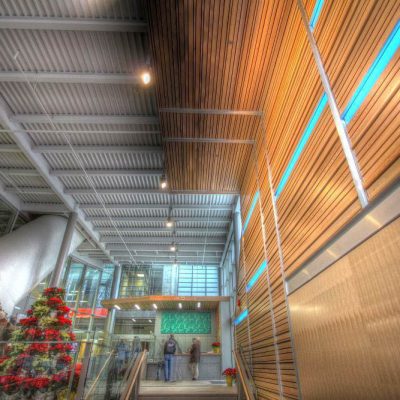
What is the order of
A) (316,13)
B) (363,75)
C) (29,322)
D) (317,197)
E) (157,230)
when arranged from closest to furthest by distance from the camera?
(363,75)
(317,197)
(316,13)
(29,322)
(157,230)

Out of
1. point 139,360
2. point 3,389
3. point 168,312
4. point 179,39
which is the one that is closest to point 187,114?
point 179,39

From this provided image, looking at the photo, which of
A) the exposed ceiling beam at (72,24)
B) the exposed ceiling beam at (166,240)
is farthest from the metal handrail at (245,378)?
the exposed ceiling beam at (166,240)

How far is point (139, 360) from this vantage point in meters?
7.48

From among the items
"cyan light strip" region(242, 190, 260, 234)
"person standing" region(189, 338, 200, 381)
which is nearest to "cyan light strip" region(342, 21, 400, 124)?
"cyan light strip" region(242, 190, 260, 234)

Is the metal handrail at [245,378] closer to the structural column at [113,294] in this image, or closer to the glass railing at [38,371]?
the glass railing at [38,371]

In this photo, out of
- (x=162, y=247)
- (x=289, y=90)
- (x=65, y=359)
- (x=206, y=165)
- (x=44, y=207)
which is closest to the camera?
(x=289, y=90)

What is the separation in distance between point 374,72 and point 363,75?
12 centimetres

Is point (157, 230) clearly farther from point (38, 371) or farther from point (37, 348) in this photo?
point (38, 371)

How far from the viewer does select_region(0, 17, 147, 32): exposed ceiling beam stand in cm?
620

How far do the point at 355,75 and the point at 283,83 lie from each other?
220 cm

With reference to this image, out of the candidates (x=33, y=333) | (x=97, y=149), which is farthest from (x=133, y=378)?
(x=97, y=149)

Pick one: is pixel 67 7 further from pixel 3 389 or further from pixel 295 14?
pixel 3 389

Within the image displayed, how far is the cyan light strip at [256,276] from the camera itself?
5848 millimetres

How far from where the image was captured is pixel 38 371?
514 cm
